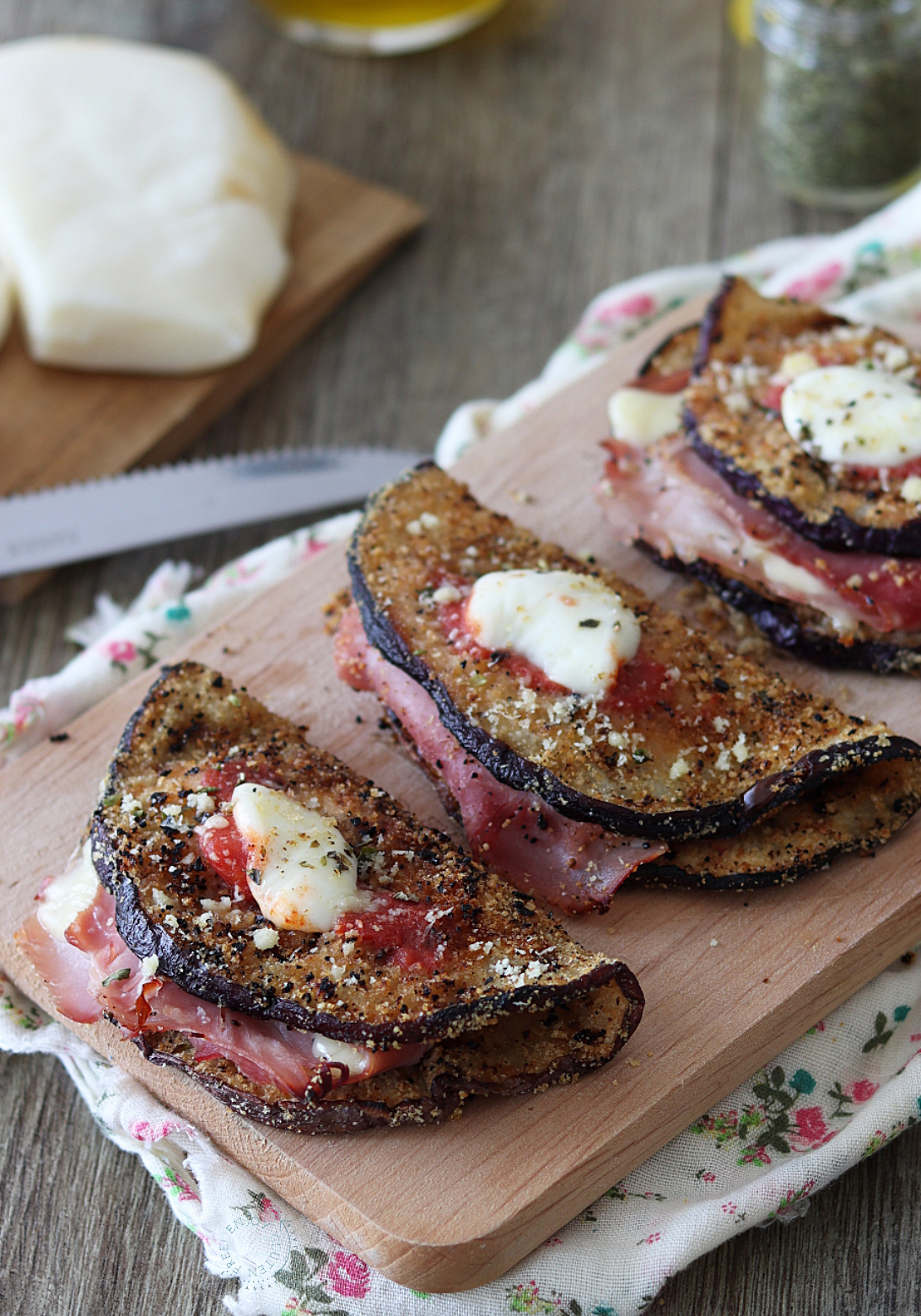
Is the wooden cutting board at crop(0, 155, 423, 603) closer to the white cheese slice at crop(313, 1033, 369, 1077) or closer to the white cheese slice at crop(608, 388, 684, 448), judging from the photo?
the white cheese slice at crop(608, 388, 684, 448)

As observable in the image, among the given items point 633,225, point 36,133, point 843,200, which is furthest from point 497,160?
point 36,133

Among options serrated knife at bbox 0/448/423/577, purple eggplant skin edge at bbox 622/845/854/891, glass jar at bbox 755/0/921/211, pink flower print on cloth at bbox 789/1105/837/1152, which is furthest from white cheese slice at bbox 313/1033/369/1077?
glass jar at bbox 755/0/921/211

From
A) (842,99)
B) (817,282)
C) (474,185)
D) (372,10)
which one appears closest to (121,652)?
(817,282)

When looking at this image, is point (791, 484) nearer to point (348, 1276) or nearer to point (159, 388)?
point (348, 1276)

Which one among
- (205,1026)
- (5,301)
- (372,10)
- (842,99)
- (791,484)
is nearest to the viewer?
(205,1026)

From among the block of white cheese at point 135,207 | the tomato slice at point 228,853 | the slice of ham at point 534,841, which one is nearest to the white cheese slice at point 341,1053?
the tomato slice at point 228,853

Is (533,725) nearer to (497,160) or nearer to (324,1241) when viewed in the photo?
(324,1241)
